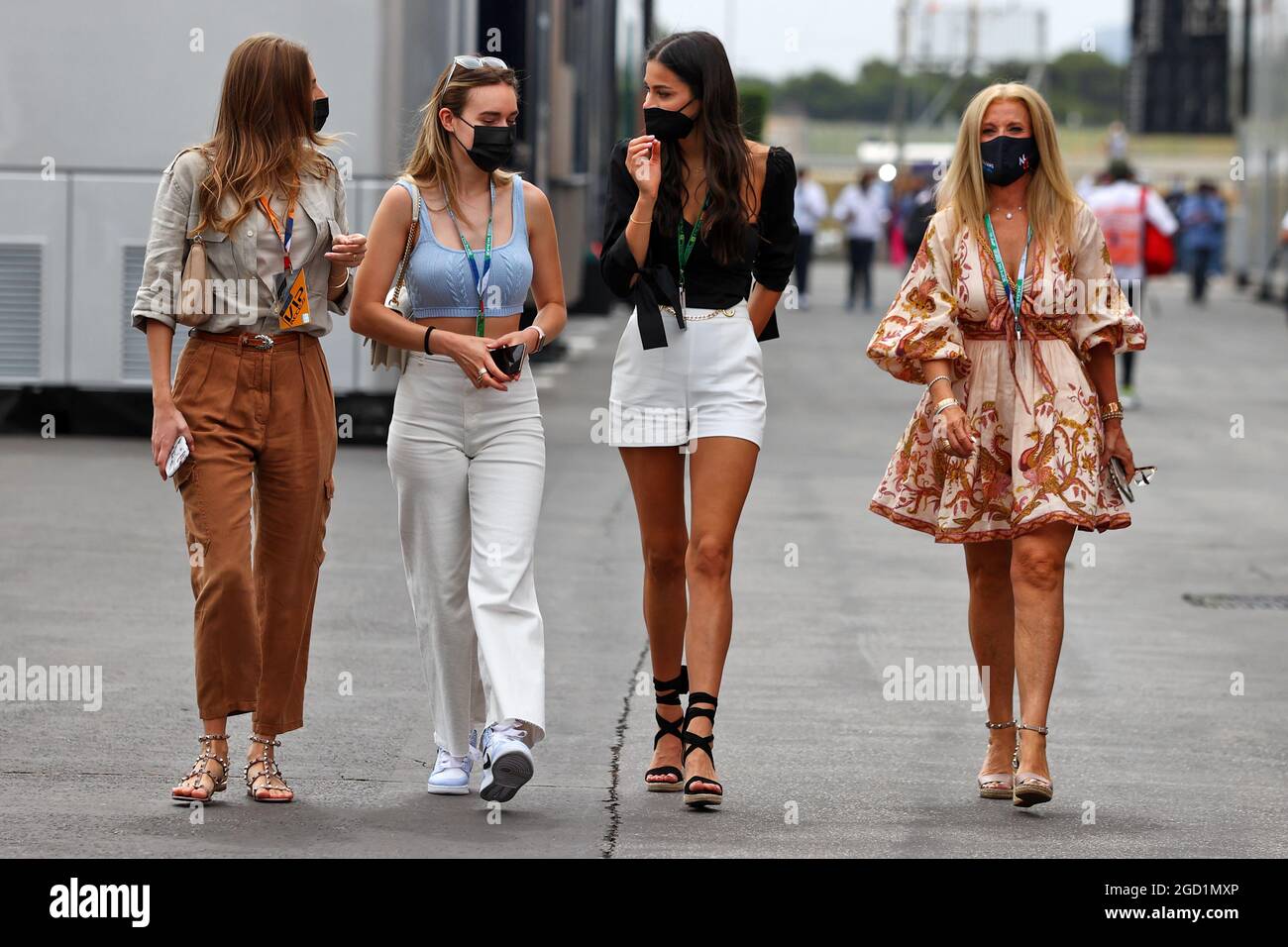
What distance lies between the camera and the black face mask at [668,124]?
18.5 ft

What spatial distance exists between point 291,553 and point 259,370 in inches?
19.1

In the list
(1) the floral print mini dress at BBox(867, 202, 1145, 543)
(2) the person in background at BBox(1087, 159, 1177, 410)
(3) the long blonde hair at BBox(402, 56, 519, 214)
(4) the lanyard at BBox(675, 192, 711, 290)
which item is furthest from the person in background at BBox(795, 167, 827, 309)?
(3) the long blonde hair at BBox(402, 56, 519, 214)

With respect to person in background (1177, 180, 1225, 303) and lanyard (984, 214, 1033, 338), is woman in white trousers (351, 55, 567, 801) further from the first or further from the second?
person in background (1177, 180, 1225, 303)

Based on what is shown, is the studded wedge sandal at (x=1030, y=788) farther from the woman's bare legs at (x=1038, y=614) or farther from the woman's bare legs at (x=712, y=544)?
the woman's bare legs at (x=712, y=544)

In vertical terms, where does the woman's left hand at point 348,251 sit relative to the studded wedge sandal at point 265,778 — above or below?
above

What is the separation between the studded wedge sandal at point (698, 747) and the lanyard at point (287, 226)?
1.51m

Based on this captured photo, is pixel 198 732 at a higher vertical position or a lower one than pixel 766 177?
lower

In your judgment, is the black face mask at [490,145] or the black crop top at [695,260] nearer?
the black face mask at [490,145]

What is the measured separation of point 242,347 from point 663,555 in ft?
4.03

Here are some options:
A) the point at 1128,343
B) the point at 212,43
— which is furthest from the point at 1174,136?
the point at 1128,343

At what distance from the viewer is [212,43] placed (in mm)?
13320

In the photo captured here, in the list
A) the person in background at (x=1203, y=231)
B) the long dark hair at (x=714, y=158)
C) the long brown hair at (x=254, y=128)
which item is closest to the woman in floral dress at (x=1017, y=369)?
the long dark hair at (x=714, y=158)

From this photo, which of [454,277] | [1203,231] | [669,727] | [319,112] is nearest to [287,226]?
[319,112]
